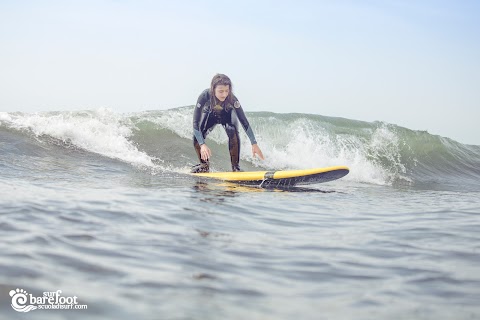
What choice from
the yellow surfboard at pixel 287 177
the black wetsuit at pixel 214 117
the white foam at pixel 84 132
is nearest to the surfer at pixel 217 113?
the black wetsuit at pixel 214 117

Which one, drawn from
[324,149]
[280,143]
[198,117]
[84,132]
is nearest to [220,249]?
[198,117]

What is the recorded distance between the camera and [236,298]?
8.53ft

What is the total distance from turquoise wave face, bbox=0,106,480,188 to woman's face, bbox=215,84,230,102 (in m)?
2.11

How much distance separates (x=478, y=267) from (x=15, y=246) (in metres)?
2.88

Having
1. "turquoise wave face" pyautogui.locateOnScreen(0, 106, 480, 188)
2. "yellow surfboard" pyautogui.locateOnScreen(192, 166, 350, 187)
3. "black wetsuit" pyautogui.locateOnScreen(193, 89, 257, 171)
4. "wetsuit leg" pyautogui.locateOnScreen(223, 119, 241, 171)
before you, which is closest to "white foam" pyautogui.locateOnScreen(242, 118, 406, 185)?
"turquoise wave face" pyautogui.locateOnScreen(0, 106, 480, 188)

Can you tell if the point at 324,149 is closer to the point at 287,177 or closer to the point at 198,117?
the point at 287,177

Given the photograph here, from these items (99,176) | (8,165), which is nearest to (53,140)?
(8,165)

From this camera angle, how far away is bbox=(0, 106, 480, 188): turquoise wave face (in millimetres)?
12453

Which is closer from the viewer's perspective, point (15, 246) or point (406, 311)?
point (406, 311)

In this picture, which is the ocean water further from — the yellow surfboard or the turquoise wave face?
the turquoise wave face

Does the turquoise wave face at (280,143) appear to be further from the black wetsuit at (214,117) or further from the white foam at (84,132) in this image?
the black wetsuit at (214,117)

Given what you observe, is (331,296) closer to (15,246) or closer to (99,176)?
(15,246)

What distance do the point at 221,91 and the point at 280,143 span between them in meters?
8.42

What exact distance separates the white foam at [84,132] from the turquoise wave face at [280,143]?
22 mm
